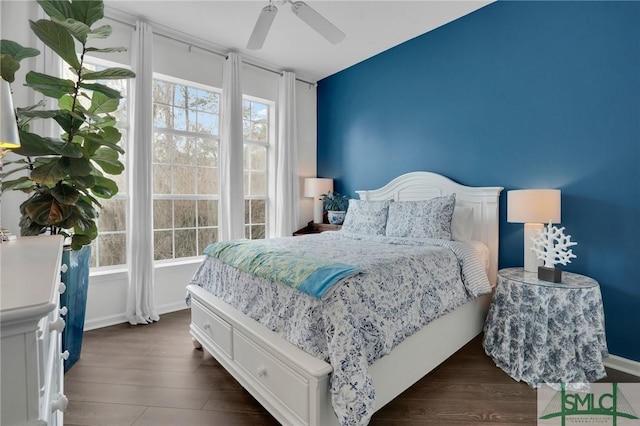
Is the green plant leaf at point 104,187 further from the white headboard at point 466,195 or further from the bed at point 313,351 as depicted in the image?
the white headboard at point 466,195

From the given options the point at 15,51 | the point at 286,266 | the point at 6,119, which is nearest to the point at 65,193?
the point at 15,51

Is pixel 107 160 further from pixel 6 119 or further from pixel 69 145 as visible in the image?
pixel 6 119

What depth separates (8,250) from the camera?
1.05 m

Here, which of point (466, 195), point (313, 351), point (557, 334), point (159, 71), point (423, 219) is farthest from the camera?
point (159, 71)

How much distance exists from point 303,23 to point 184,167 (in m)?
2.07

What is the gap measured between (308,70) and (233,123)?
143 cm

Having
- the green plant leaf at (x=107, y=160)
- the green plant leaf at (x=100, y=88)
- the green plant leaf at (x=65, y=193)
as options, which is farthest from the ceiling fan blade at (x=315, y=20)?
the green plant leaf at (x=65, y=193)

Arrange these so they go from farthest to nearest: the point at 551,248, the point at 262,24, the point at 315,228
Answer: the point at 315,228, the point at 262,24, the point at 551,248

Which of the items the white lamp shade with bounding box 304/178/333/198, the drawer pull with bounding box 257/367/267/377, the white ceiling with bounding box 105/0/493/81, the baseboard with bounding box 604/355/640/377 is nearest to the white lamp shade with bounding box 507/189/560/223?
the baseboard with bounding box 604/355/640/377

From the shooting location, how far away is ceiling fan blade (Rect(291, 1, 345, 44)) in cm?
225

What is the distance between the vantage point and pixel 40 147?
1.58 m

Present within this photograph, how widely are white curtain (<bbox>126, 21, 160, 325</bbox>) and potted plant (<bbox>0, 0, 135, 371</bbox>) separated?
0.77m

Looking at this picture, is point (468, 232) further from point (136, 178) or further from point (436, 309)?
point (136, 178)

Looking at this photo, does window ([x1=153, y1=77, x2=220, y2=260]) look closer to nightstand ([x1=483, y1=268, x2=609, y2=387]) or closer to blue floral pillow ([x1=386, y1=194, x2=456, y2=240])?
blue floral pillow ([x1=386, y1=194, x2=456, y2=240])
